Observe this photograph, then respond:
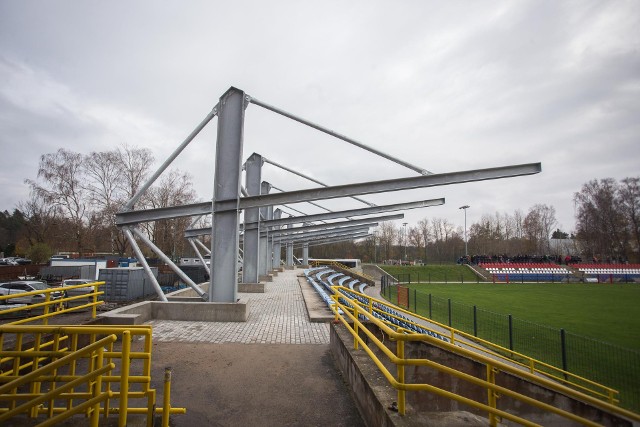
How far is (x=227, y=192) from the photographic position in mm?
11375

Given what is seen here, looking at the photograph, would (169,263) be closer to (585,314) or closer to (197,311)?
(197,311)

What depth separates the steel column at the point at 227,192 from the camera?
36.2 feet

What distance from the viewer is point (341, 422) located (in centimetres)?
407

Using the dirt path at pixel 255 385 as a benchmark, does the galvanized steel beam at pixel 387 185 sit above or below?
above

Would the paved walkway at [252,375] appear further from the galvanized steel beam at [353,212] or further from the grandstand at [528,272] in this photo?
the grandstand at [528,272]

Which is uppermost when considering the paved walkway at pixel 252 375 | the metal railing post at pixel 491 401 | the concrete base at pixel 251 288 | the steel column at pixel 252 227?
the steel column at pixel 252 227

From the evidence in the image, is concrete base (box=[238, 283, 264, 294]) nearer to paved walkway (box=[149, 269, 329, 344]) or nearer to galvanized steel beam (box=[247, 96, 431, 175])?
paved walkway (box=[149, 269, 329, 344])

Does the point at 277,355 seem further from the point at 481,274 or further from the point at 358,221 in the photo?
the point at 481,274

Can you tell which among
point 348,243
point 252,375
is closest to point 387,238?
point 348,243

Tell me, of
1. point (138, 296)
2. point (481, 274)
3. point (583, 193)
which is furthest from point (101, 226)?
point (583, 193)

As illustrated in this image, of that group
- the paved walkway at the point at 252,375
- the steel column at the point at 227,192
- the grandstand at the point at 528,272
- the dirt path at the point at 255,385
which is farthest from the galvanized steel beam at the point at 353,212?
the grandstand at the point at 528,272

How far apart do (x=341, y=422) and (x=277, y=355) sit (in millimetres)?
3046

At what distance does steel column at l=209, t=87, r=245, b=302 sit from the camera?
11.0m

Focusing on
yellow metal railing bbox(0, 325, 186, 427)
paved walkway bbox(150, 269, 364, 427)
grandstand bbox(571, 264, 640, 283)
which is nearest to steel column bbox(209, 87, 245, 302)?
paved walkway bbox(150, 269, 364, 427)
